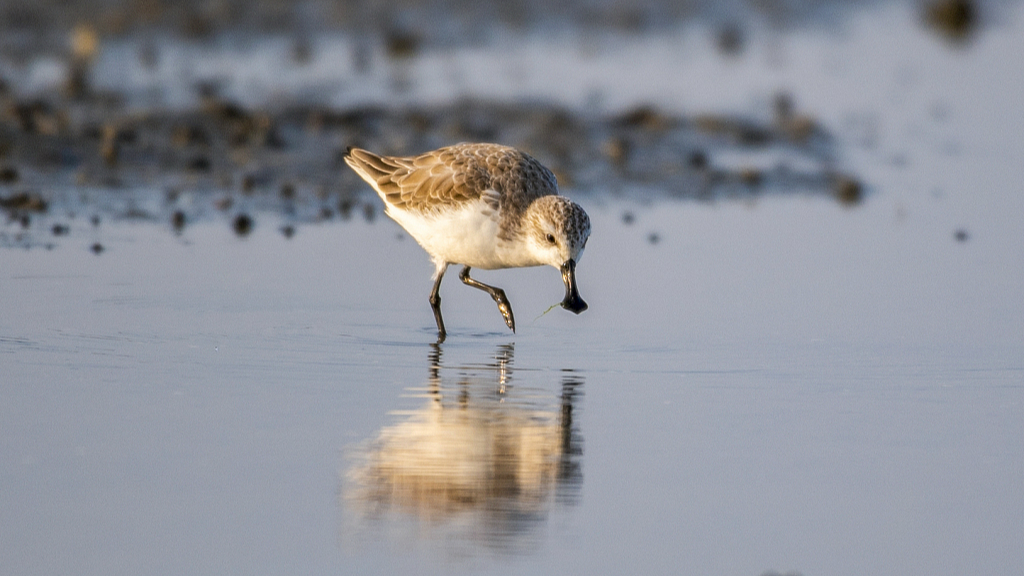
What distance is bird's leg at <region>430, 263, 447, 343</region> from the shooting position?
9.23m

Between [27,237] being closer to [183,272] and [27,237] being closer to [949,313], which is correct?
[183,272]

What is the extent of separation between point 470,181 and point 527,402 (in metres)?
2.36

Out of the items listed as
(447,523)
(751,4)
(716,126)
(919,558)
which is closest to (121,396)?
(447,523)

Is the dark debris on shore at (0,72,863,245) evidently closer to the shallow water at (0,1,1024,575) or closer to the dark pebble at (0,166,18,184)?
the dark pebble at (0,166,18,184)

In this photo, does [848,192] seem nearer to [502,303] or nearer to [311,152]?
[311,152]

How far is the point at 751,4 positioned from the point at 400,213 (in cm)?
1612

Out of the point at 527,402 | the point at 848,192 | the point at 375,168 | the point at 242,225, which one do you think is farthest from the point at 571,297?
the point at 848,192

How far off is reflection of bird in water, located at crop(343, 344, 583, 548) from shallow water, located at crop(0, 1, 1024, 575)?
0.02 meters

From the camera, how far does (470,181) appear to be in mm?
9461

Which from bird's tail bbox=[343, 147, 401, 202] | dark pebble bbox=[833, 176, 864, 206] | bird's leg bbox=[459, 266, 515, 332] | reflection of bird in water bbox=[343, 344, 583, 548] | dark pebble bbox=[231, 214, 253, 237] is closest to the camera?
reflection of bird in water bbox=[343, 344, 583, 548]

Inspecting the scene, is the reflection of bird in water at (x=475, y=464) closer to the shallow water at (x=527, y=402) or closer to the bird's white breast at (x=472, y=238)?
the shallow water at (x=527, y=402)

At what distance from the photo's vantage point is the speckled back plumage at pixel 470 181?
9305mm

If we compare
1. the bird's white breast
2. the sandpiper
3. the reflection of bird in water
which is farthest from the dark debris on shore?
the reflection of bird in water

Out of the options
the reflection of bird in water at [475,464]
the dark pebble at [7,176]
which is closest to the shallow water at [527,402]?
the reflection of bird in water at [475,464]
